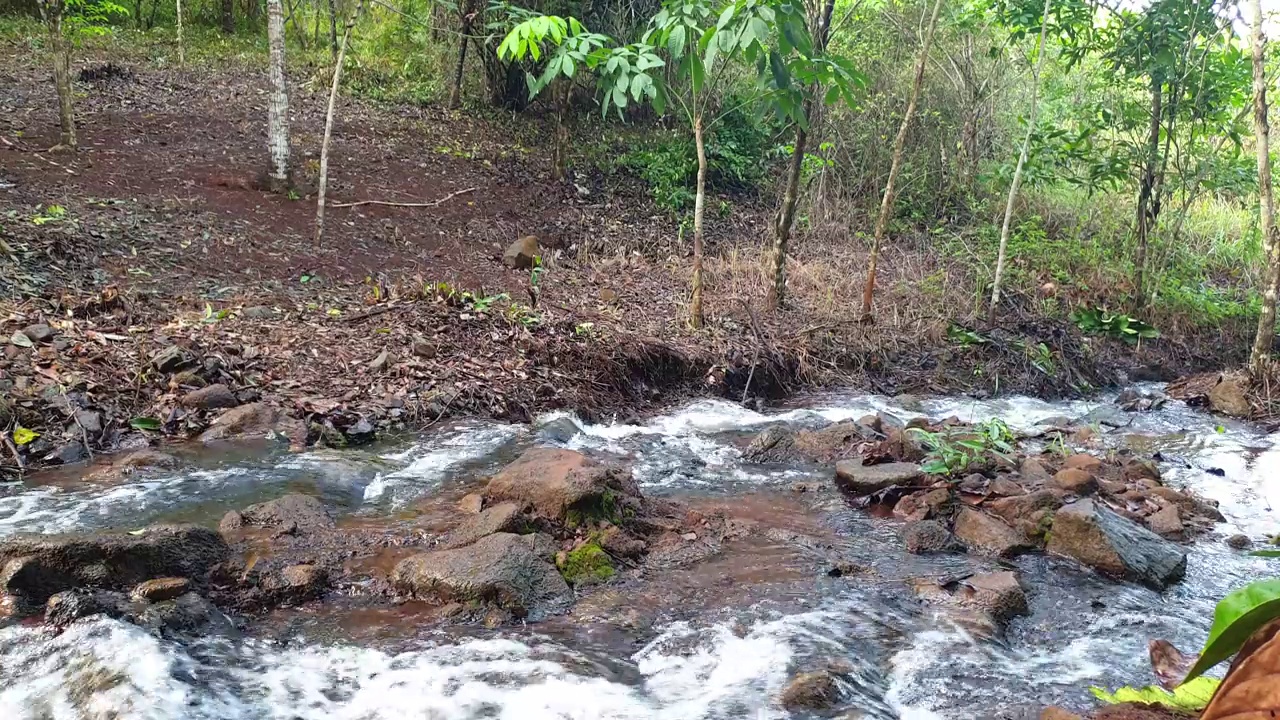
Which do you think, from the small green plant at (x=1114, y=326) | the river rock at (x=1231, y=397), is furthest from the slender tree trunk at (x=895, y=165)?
the river rock at (x=1231, y=397)

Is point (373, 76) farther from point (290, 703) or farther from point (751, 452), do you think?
point (290, 703)

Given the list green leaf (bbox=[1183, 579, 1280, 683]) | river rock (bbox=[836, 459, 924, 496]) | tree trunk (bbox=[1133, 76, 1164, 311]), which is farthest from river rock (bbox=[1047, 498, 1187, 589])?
tree trunk (bbox=[1133, 76, 1164, 311])

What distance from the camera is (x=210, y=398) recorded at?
5.52m

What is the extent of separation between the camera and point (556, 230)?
11039 mm

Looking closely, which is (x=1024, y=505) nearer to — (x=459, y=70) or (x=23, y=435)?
(x=23, y=435)

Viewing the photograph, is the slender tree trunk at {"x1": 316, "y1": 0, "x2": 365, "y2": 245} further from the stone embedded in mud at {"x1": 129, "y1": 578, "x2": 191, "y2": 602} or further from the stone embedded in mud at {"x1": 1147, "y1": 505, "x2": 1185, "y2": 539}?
the stone embedded in mud at {"x1": 1147, "y1": 505, "x2": 1185, "y2": 539}

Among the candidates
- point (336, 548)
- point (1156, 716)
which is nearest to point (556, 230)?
point (336, 548)

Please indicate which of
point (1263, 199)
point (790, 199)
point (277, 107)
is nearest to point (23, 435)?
point (277, 107)

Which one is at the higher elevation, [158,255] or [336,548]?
[158,255]

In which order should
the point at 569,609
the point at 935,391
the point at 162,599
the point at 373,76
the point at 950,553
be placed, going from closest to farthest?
the point at 162,599 < the point at 569,609 < the point at 950,553 < the point at 935,391 < the point at 373,76

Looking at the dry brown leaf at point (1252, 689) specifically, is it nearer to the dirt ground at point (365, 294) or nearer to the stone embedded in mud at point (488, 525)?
the stone embedded in mud at point (488, 525)

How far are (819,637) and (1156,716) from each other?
1.36 meters

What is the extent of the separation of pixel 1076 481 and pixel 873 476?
120 cm

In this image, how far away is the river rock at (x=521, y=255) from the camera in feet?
31.9
